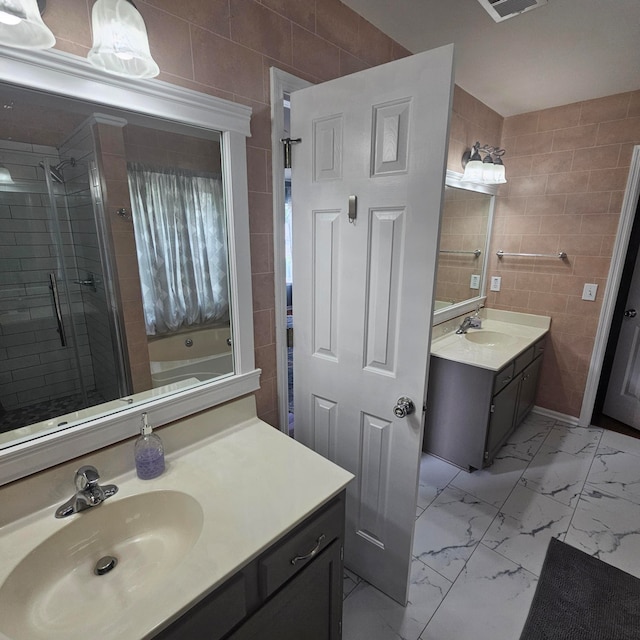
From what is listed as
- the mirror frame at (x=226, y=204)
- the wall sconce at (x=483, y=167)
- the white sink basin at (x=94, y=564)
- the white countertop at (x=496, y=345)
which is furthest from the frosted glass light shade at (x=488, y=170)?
the white sink basin at (x=94, y=564)

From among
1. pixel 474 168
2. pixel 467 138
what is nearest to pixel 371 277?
pixel 474 168

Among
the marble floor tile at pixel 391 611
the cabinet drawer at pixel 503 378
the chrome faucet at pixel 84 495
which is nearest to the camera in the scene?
the chrome faucet at pixel 84 495

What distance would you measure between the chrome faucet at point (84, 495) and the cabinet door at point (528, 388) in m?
2.60

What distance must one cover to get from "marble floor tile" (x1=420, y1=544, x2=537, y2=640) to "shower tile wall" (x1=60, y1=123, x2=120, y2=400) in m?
1.60

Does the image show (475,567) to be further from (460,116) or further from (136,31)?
(460,116)

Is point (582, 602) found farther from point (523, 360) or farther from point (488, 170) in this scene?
point (488, 170)

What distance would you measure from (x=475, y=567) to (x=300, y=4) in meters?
2.54

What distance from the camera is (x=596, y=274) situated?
2660mm

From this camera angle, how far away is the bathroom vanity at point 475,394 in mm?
2174

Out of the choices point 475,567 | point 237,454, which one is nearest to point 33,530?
point 237,454

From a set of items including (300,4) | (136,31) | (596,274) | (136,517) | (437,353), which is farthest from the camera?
(596,274)

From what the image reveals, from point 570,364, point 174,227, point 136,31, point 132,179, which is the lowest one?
point 570,364

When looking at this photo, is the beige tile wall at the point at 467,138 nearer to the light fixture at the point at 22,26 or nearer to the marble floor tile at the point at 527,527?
the light fixture at the point at 22,26

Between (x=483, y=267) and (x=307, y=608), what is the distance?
9.19 ft
